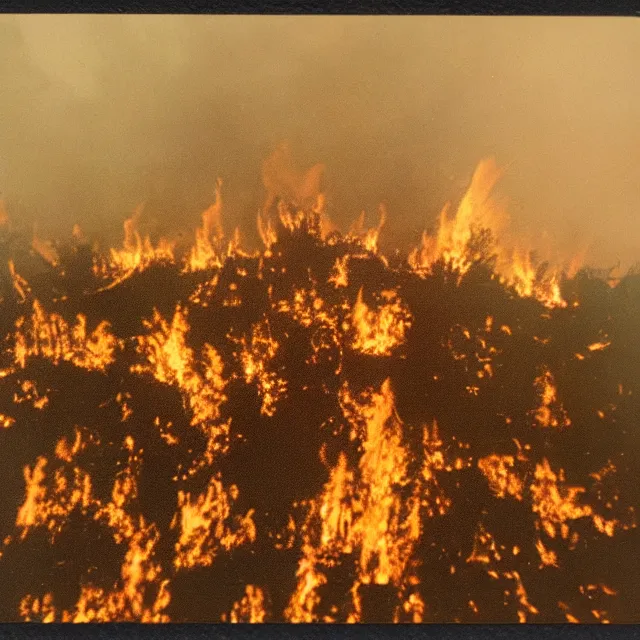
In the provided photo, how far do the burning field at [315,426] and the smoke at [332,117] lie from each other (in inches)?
2.6

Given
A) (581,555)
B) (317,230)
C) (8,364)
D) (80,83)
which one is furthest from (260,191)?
(581,555)

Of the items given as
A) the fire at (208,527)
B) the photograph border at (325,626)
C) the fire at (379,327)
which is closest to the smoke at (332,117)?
the photograph border at (325,626)

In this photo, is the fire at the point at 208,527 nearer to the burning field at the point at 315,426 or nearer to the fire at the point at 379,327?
the burning field at the point at 315,426

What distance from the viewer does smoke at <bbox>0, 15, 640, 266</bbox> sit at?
4.73ft

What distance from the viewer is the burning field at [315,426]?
141 cm

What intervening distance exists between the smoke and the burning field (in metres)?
0.07

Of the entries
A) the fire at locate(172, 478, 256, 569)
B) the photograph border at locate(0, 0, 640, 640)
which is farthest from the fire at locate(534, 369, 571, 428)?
the fire at locate(172, 478, 256, 569)

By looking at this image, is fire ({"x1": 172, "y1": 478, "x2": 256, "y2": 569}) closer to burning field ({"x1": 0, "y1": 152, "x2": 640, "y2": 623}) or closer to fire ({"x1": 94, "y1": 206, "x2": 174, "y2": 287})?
burning field ({"x1": 0, "y1": 152, "x2": 640, "y2": 623})

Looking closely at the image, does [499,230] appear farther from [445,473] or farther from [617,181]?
[445,473]

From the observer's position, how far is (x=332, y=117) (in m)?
1.45

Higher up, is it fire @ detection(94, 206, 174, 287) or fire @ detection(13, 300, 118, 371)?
fire @ detection(94, 206, 174, 287)

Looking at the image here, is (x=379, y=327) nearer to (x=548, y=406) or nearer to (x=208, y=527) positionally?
A: (x=548, y=406)

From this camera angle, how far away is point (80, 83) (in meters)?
1.45

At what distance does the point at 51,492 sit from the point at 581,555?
1226 mm
